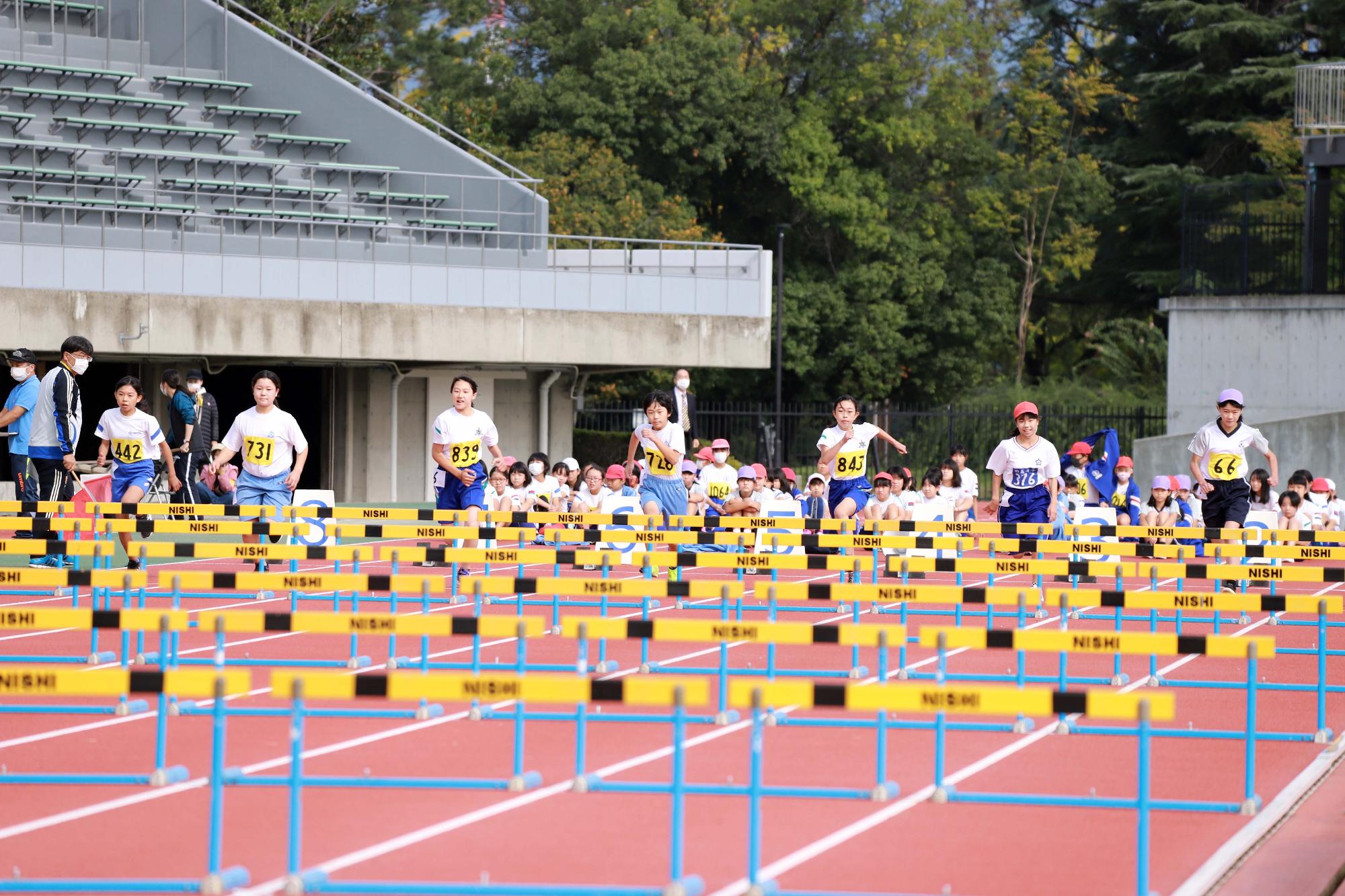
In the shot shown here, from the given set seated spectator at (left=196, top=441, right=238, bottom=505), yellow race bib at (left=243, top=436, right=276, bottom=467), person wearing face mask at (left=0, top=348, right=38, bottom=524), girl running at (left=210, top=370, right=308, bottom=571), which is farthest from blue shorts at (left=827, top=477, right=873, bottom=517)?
person wearing face mask at (left=0, top=348, right=38, bottom=524)

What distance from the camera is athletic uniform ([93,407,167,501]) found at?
15.2 metres

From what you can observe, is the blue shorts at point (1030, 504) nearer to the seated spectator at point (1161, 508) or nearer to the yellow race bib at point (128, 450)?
the seated spectator at point (1161, 508)

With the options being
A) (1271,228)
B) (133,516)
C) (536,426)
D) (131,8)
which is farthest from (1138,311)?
(133,516)

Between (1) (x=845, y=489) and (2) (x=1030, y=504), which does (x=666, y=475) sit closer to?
(1) (x=845, y=489)

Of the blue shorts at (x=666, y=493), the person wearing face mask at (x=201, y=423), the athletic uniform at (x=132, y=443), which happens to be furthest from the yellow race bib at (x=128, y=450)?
the blue shorts at (x=666, y=493)

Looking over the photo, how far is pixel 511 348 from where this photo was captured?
96.2 feet

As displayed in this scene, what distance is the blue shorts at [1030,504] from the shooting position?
16.1 metres

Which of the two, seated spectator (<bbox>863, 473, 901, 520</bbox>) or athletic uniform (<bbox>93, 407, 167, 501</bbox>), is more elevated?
athletic uniform (<bbox>93, 407, 167, 501</bbox>)

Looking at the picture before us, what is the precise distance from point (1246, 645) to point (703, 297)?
24278 mm

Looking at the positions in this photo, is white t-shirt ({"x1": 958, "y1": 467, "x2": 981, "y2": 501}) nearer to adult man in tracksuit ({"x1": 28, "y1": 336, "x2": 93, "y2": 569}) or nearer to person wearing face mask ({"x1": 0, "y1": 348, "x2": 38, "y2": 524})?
adult man in tracksuit ({"x1": 28, "y1": 336, "x2": 93, "y2": 569})

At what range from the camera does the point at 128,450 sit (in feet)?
50.0

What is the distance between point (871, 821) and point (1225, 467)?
33.3 ft

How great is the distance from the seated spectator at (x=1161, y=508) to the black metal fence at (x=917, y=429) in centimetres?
1182

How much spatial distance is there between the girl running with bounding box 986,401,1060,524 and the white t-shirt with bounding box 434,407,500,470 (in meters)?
4.21
